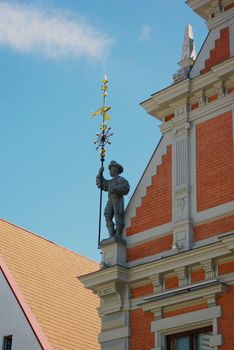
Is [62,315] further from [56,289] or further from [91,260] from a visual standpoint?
[91,260]

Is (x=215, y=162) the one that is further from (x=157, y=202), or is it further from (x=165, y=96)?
(x=165, y=96)

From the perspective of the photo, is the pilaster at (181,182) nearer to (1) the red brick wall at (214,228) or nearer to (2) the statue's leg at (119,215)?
(1) the red brick wall at (214,228)

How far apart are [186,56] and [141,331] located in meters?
5.47

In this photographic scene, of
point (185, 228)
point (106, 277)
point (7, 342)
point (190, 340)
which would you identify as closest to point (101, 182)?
point (106, 277)

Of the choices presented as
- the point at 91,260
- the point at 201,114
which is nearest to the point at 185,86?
the point at 201,114

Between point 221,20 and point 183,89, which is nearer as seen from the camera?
point 183,89

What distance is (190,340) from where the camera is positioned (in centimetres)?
1341

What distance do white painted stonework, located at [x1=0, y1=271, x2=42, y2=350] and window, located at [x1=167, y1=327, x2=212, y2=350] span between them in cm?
653

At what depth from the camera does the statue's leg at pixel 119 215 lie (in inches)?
601

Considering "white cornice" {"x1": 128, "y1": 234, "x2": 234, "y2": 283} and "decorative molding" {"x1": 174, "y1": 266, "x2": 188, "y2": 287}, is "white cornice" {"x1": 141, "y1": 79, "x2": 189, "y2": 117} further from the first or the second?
"decorative molding" {"x1": 174, "y1": 266, "x2": 188, "y2": 287}

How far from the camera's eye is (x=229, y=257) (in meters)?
13.1

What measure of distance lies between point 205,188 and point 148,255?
1.59 m

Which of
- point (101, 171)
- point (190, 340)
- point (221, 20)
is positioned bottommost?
point (190, 340)

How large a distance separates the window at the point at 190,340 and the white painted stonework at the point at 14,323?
6527mm
